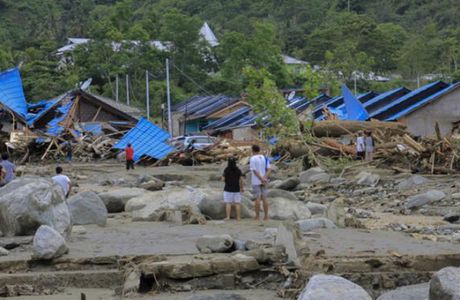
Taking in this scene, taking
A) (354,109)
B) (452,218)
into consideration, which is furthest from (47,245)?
(354,109)

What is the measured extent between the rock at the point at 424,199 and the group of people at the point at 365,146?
7409 millimetres

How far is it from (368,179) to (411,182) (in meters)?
1.78

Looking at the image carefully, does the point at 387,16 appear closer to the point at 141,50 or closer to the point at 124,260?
the point at 141,50

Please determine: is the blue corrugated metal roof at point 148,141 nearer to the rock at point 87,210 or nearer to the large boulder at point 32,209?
the rock at point 87,210

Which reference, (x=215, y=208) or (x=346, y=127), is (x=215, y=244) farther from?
(x=346, y=127)

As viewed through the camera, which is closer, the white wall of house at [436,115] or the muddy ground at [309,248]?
the muddy ground at [309,248]

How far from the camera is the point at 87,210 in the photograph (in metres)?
14.4

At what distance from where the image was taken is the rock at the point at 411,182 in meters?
21.8

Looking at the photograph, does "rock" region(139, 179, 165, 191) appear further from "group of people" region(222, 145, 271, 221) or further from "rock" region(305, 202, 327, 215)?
"group of people" region(222, 145, 271, 221)

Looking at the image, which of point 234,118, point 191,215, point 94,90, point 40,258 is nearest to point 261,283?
point 40,258

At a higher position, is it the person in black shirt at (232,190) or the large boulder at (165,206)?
the person in black shirt at (232,190)

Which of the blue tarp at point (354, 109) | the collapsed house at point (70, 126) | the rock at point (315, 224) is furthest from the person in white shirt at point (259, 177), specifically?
the collapsed house at point (70, 126)

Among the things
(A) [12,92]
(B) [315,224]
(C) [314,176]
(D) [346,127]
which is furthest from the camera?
(A) [12,92]

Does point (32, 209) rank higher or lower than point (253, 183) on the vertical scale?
lower
